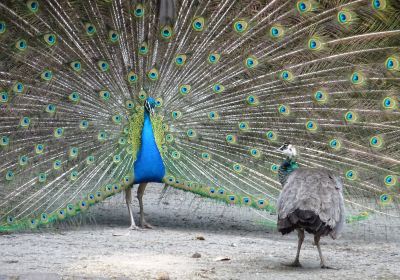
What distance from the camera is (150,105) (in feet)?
24.1

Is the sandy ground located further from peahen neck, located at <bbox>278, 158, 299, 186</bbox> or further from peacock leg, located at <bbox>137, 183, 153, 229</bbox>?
peahen neck, located at <bbox>278, 158, 299, 186</bbox>

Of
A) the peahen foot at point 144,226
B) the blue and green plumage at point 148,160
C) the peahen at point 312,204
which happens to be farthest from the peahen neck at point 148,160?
the peahen at point 312,204

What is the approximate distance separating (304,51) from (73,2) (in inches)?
83.5

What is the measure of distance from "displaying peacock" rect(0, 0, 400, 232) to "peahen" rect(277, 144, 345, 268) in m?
1.43

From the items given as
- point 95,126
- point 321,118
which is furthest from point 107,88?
point 321,118

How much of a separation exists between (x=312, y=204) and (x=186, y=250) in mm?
1507

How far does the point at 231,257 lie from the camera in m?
6.43

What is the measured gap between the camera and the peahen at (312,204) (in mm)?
5512

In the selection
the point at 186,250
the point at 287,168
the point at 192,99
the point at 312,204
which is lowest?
the point at 186,250

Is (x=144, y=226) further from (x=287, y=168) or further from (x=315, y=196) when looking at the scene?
(x=315, y=196)

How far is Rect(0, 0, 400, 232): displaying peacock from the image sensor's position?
7289 mm

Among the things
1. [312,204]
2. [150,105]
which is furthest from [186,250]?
[312,204]

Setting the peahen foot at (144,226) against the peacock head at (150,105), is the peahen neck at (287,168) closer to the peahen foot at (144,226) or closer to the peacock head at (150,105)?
the peacock head at (150,105)

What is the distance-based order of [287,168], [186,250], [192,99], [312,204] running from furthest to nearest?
[192,99] → [186,250] → [287,168] → [312,204]
